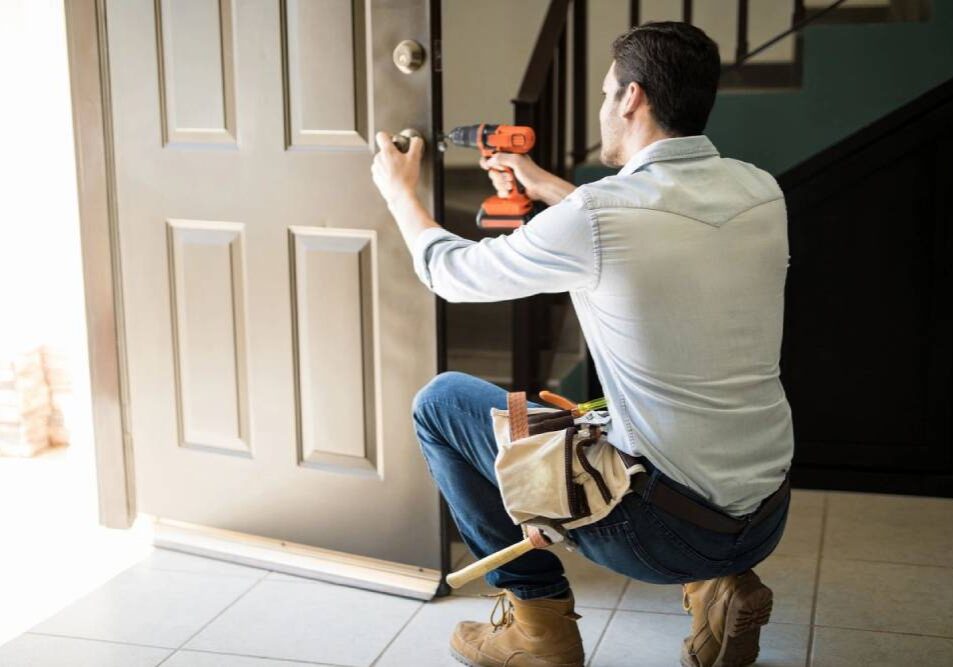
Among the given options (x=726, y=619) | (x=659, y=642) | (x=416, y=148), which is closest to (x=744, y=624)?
(x=726, y=619)

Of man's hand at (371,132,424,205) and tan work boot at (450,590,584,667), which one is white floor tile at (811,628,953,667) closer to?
tan work boot at (450,590,584,667)

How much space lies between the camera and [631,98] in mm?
1988

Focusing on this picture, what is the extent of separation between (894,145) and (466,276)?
1.67m

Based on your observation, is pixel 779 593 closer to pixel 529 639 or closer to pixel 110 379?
pixel 529 639

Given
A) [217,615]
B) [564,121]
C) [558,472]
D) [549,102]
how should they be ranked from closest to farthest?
[558,472], [217,615], [549,102], [564,121]

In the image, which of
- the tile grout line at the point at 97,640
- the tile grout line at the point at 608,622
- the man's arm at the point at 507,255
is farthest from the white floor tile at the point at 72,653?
the man's arm at the point at 507,255

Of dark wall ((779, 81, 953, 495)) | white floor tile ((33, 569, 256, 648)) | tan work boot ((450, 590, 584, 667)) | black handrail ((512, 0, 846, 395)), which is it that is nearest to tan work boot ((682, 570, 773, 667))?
tan work boot ((450, 590, 584, 667))

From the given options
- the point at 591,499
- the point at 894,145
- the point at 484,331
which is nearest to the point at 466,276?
the point at 591,499

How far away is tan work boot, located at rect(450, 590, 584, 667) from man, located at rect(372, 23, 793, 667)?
270 millimetres

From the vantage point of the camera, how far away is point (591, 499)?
2.00m

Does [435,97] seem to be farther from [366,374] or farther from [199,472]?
[199,472]

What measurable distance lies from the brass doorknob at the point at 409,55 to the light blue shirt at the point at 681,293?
0.61 metres

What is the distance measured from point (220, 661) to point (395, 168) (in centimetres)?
109

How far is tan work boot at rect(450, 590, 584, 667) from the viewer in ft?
7.64
